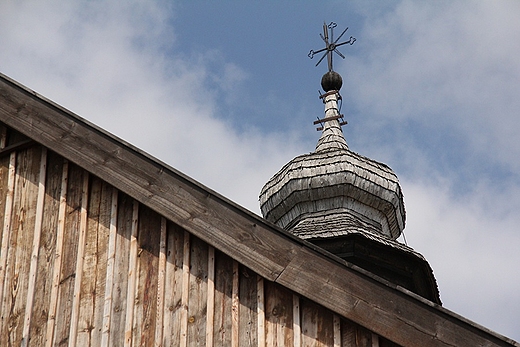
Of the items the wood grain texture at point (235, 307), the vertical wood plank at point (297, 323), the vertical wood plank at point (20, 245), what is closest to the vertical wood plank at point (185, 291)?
the wood grain texture at point (235, 307)

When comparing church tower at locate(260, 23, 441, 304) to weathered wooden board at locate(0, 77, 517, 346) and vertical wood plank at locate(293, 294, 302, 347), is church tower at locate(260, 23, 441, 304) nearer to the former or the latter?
weathered wooden board at locate(0, 77, 517, 346)

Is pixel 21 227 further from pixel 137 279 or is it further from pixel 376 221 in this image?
pixel 376 221

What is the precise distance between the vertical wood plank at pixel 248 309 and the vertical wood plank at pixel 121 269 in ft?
2.67

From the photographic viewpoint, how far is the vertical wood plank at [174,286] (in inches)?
255

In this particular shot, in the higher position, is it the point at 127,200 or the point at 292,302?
the point at 127,200

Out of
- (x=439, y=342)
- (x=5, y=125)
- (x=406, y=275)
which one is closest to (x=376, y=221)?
(x=406, y=275)

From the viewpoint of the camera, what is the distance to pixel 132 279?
6723mm

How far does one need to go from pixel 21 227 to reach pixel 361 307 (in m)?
2.72

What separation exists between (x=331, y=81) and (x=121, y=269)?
13431 millimetres

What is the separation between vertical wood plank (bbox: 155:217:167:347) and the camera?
649cm

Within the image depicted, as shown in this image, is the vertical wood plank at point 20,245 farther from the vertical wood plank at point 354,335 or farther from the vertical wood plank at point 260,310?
the vertical wood plank at point 354,335

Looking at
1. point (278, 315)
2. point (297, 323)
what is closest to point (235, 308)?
point (278, 315)

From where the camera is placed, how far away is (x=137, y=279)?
22.1 feet

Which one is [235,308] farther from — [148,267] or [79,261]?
[79,261]
